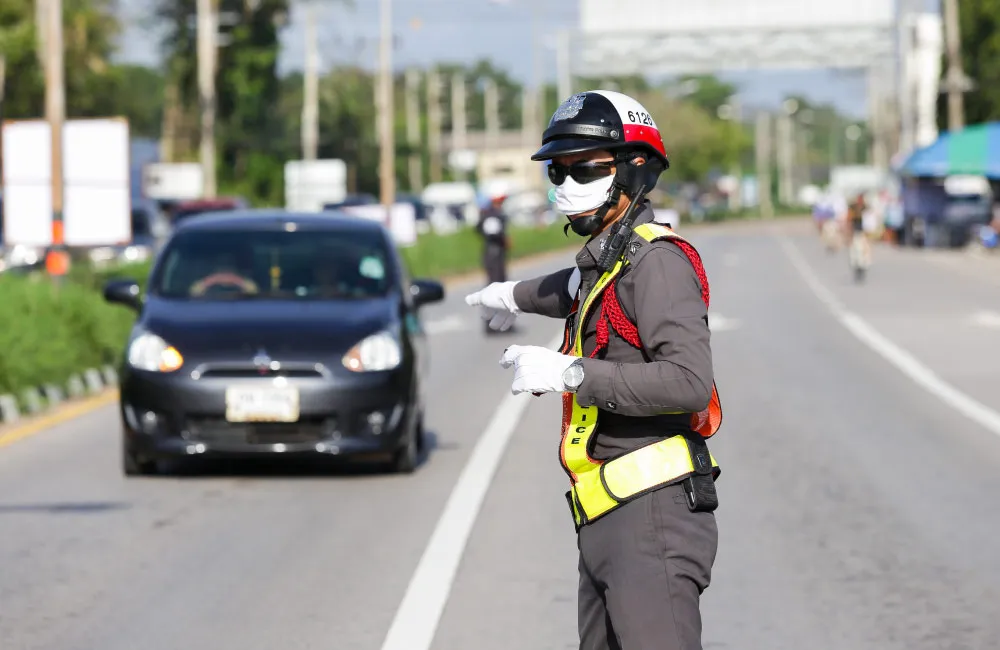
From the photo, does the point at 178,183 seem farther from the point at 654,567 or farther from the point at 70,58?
the point at 654,567

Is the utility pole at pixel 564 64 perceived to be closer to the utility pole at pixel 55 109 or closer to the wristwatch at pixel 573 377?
the utility pole at pixel 55 109

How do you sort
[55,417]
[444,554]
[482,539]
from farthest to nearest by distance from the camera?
[55,417] → [482,539] → [444,554]

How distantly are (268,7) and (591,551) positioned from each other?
77878mm

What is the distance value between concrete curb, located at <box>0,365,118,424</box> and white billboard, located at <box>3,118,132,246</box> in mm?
5513

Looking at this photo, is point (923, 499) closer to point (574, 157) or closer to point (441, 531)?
point (441, 531)

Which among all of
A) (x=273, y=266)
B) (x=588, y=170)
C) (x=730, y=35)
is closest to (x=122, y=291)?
(x=273, y=266)

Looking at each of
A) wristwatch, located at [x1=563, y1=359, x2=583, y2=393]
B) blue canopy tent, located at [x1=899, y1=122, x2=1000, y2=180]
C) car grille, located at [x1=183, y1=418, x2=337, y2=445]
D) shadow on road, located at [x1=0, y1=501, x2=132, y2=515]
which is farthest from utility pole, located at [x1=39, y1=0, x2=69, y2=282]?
blue canopy tent, located at [x1=899, y1=122, x2=1000, y2=180]

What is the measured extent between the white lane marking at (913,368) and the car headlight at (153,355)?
20.3 feet

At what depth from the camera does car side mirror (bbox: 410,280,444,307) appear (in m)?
11.5

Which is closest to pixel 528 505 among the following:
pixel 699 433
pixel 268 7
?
pixel 699 433

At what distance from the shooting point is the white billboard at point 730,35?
5975 centimetres

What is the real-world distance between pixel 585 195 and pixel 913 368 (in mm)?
15542

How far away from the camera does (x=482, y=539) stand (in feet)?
30.6

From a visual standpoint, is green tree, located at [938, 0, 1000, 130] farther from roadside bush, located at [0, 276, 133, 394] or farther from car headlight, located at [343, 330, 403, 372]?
car headlight, located at [343, 330, 403, 372]
